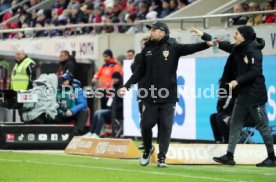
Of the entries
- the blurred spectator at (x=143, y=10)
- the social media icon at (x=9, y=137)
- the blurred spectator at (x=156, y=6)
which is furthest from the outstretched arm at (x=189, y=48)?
the blurred spectator at (x=143, y=10)

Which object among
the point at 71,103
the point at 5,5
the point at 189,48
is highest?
the point at 5,5

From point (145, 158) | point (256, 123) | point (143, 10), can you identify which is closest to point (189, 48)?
point (256, 123)

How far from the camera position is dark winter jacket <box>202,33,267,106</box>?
46.4 feet

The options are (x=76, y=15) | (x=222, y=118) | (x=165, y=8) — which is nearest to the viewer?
(x=222, y=118)

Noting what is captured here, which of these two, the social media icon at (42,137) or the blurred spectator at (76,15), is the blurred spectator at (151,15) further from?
the social media icon at (42,137)

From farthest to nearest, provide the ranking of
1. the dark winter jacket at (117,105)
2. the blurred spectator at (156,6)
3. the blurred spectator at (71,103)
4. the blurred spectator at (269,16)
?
the blurred spectator at (156,6) < the dark winter jacket at (117,105) < the blurred spectator at (71,103) < the blurred spectator at (269,16)

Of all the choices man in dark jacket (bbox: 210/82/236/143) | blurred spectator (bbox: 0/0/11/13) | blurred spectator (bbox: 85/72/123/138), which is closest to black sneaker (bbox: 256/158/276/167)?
man in dark jacket (bbox: 210/82/236/143)

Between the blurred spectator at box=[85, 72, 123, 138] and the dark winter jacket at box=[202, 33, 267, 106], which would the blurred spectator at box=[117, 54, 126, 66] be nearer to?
the blurred spectator at box=[85, 72, 123, 138]

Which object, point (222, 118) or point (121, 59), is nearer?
point (222, 118)

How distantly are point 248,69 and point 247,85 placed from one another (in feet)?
0.84

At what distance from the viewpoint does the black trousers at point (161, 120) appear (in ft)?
46.1

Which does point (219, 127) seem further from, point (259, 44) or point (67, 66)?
point (67, 66)

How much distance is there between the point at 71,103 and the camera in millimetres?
20109

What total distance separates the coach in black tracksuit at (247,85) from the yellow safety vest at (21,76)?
26.7ft
